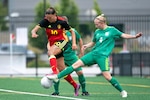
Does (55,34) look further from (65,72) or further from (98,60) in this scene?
(98,60)

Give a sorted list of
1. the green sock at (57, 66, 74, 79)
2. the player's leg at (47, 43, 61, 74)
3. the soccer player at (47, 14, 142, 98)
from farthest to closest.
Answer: the player's leg at (47, 43, 61, 74), the soccer player at (47, 14, 142, 98), the green sock at (57, 66, 74, 79)

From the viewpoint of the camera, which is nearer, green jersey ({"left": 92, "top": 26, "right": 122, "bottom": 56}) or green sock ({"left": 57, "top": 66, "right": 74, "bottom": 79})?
green sock ({"left": 57, "top": 66, "right": 74, "bottom": 79})

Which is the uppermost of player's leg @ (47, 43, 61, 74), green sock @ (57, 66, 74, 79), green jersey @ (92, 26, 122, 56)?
green jersey @ (92, 26, 122, 56)

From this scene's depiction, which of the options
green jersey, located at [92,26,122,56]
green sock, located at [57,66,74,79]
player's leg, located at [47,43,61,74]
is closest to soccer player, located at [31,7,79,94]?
player's leg, located at [47,43,61,74]

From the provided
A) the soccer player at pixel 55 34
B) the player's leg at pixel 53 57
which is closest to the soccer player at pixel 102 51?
the player's leg at pixel 53 57

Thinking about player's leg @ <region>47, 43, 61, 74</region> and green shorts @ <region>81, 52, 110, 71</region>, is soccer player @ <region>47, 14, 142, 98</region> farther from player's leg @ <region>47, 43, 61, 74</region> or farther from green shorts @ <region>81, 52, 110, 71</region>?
player's leg @ <region>47, 43, 61, 74</region>

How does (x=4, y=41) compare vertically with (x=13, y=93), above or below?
below

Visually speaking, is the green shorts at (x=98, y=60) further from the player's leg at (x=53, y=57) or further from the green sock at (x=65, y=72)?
the player's leg at (x=53, y=57)

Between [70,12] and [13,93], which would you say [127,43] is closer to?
[70,12]

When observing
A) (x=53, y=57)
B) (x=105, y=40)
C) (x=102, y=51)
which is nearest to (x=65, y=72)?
(x=53, y=57)

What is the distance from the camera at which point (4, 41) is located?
47.4 meters

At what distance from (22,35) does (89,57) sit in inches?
673

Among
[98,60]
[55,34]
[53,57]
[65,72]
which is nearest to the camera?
[65,72]

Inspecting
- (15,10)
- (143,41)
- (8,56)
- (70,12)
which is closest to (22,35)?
(8,56)
